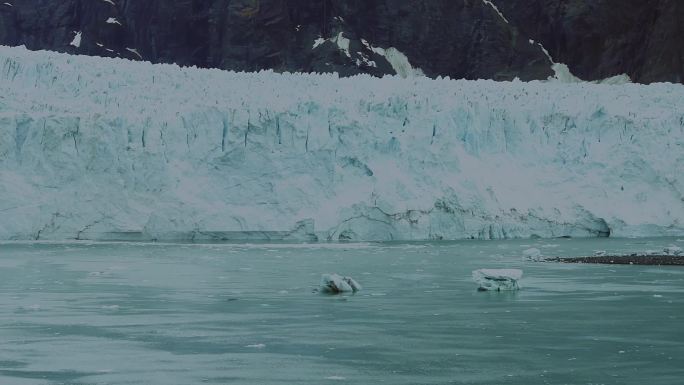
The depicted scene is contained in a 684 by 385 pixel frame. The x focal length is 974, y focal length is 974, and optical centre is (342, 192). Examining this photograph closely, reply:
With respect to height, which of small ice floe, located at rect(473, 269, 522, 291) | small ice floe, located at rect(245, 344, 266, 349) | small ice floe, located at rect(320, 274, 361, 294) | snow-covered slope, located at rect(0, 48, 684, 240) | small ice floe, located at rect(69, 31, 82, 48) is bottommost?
small ice floe, located at rect(245, 344, 266, 349)

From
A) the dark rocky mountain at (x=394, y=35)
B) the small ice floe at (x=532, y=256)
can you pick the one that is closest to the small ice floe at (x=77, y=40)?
the dark rocky mountain at (x=394, y=35)

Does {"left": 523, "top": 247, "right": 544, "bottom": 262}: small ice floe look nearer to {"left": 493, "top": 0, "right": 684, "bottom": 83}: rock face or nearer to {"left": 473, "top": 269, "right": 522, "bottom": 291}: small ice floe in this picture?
{"left": 473, "top": 269, "right": 522, "bottom": 291}: small ice floe

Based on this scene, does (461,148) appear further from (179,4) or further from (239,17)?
(179,4)

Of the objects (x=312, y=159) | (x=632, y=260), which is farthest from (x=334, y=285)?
(x=312, y=159)

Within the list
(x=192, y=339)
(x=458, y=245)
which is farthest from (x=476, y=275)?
(x=458, y=245)

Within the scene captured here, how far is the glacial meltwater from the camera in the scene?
17.6 ft

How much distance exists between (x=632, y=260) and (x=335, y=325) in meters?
7.15

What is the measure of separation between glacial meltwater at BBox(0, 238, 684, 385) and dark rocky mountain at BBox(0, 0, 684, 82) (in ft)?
70.8

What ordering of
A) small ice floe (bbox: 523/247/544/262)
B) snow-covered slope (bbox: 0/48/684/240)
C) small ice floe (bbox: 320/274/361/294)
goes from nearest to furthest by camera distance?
small ice floe (bbox: 320/274/361/294) < small ice floe (bbox: 523/247/544/262) < snow-covered slope (bbox: 0/48/684/240)

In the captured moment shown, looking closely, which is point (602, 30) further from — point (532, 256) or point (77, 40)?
point (532, 256)

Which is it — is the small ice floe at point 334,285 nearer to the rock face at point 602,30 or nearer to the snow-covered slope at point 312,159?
the snow-covered slope at point 312,159

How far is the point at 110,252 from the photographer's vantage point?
1591 cm

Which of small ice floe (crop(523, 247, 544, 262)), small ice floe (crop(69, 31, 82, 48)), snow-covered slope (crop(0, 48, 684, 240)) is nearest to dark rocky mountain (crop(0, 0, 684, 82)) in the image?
small ice floe (crop(69, 31, 82, 48))

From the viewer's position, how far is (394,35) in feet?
113
